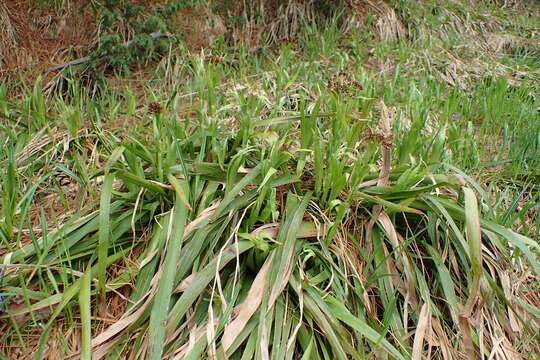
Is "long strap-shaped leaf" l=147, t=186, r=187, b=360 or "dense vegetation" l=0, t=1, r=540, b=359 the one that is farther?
"dense vegetation" l=0, t=1, r=540, b=359

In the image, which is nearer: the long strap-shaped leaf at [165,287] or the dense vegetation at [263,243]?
the long strap-shaped leaf at [165,287]

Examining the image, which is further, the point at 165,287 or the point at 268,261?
the point at 268,261

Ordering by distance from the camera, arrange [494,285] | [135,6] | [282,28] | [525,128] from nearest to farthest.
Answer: [494,285] → [525,128] → [135,6] → [282,28]

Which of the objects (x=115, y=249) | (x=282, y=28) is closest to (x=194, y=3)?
(x=282, y=28)

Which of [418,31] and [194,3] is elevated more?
[194,3]

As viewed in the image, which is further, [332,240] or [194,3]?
[194,3]

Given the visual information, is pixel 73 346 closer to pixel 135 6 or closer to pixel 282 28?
pixel 135 6

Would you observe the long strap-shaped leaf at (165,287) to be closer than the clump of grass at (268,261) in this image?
Yes

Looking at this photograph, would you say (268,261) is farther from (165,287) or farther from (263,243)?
(165,287)

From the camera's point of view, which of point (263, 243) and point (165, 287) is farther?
point (263, 243)

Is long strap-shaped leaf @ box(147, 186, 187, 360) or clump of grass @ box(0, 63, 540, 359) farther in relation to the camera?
clump of grass @ box(0, 63, 540, 359)

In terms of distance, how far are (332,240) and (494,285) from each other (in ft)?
1.70

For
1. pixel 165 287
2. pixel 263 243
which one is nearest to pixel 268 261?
pixel 263 243

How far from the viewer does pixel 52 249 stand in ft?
5.49
